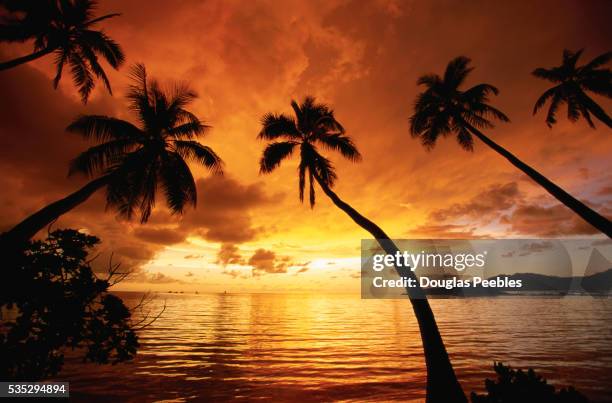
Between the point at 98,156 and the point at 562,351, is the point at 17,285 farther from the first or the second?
the point at 562,351

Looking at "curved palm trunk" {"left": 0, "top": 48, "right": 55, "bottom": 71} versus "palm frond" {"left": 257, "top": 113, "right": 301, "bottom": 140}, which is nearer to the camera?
"curved palm trunk" {"left": 0, "top": 48, "right": 55, "bottom": 71}

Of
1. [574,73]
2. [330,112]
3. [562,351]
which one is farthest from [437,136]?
[562,351]

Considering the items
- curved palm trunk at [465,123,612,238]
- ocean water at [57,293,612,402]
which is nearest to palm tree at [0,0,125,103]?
ocean water at [57,293,612,402]

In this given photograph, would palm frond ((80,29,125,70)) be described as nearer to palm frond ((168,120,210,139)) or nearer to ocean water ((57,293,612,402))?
palm frond ((168,120,210,139))

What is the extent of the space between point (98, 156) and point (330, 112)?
1167 cm

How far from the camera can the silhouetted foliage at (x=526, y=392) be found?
6000mm

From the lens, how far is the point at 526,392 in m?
6.33

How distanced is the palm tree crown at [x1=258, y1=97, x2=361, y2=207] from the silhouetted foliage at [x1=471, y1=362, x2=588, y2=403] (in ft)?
39.0

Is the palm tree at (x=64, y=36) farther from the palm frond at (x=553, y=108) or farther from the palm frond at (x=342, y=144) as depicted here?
the palm frond at (x=553, y=108)

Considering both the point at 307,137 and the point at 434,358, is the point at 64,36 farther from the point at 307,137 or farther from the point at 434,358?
the point at 434,358

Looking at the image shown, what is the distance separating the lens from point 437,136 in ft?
65.5

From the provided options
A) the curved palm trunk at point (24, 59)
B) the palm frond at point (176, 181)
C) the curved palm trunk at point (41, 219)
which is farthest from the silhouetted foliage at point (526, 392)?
the curved palm trunk at point (24, 59)

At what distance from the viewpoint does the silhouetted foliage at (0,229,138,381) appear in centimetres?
743

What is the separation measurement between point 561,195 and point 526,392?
1360 centimetres
